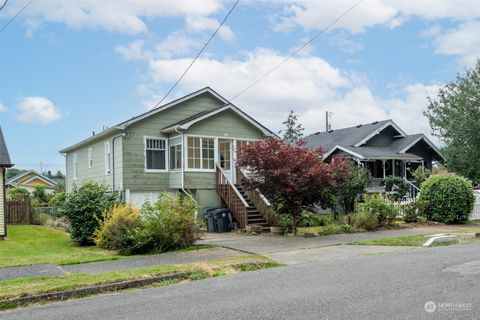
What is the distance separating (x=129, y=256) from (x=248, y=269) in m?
3.84

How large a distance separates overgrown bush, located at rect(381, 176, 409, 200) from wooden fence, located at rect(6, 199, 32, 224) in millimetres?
19576

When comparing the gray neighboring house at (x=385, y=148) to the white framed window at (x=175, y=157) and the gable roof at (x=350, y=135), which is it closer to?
the gable roof at (x=350, y=135)

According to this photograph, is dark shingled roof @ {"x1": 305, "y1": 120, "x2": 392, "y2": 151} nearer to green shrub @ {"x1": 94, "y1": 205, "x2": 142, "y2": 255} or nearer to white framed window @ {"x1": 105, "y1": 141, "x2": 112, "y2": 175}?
white framed window @ {"x1": 105, "y1": 141, "x2": 112, "y2": 175}

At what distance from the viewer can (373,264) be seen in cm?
962

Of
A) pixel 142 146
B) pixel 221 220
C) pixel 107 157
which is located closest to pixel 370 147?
pixel 221 220

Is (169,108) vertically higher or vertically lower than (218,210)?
higher

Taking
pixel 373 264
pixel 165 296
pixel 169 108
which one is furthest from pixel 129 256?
pixel 169 108

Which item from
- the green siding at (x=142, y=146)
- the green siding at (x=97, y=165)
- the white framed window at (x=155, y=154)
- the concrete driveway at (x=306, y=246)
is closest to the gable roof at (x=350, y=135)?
the green siding at (x=142, y=146)

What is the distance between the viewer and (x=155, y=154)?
2066 centimetres

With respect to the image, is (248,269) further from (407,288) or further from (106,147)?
(106,147)

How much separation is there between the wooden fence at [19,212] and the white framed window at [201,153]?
34.9 ft

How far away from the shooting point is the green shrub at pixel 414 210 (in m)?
19.8

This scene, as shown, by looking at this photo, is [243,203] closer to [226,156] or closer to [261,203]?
[261,203]

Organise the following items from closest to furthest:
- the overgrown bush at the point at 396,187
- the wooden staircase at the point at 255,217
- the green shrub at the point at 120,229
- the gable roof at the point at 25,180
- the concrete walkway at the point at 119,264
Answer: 1. the concrete walkway at the point at 119,264
2. the green shrub at the point at 120,229
3. the wooden staircase at the point at 255,217
4. the overgrown bush at the point at 396,187
5. the gable roof at the point at 25,180
